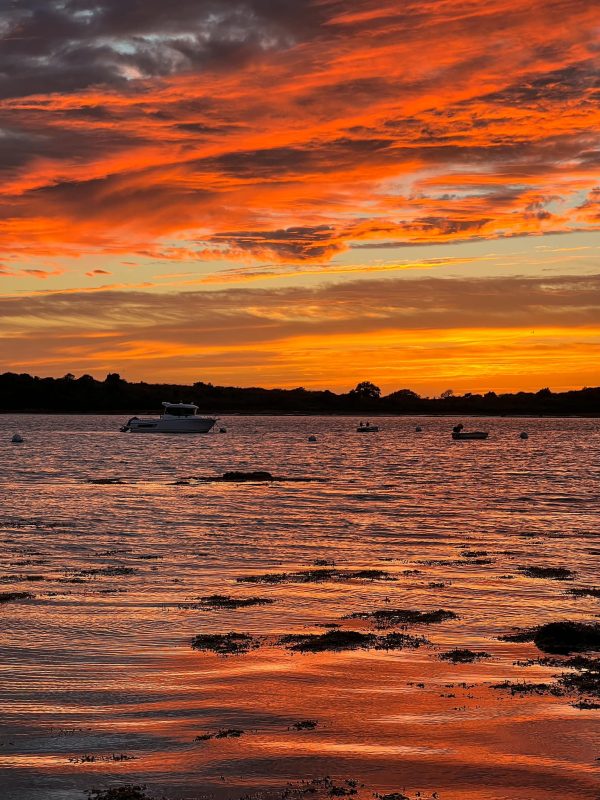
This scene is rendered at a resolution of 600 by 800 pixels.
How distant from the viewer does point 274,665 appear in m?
15.2

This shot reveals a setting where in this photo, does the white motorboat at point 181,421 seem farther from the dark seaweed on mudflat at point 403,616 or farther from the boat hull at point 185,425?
the dark seaweed on mudflat at point 403,616

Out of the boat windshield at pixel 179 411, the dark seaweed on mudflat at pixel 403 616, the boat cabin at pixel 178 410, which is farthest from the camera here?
the boat windshield at pixel 179 411

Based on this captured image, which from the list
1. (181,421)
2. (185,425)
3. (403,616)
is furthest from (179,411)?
(403,616)

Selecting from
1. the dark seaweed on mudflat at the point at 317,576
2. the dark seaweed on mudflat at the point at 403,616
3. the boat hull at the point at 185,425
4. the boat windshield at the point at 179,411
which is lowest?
the dark seaweed on mudflat at the point at 317,576

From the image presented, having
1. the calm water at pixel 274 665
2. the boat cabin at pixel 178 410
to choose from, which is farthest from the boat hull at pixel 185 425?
the calm water at pixel 274 665

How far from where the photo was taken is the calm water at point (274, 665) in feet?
34.7

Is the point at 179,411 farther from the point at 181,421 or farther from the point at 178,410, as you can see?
the point at 181,421

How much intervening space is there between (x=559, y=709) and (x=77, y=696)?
660cm

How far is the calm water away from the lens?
10.6m

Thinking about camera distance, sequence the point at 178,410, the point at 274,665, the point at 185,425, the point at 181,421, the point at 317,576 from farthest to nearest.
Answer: the point at 178,410
the point at 185,425
the point at 181,421
the point at 317,576
the point at 274,665

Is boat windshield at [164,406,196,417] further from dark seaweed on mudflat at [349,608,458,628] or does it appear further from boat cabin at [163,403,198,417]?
dark seaweed on mudflat at [349,608,458,628]

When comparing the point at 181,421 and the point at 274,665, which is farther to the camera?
the point at 181,421

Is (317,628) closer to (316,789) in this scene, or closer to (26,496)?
(316,789)

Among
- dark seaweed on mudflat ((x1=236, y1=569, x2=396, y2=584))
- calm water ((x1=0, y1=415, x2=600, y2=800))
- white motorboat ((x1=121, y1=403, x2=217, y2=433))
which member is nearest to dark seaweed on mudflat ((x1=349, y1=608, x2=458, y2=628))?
calm water ((x1=0, y1=415, x2=600, y2=800))
